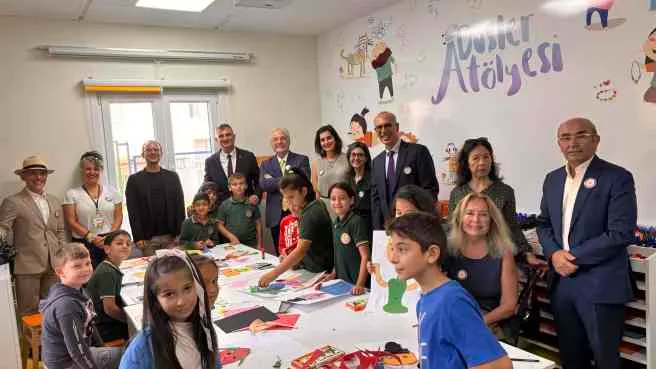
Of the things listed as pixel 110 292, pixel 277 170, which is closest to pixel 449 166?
pixel 277 170

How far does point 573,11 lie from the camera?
2.99 m

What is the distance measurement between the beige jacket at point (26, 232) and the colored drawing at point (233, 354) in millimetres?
2819

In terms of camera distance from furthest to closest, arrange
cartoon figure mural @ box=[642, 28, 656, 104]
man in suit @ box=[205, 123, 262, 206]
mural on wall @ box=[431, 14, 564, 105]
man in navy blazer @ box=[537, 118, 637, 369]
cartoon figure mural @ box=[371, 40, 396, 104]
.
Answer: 1. cartoon figure mural @ box=[371, 40, 396, 104]
2. man in suit @ box=[205, 123, 262, 206]
3. mural on wall @ box=[431, 14, 564, 105]
4. cartoon figure mural @ box=[642, 28, 656, 104]
5. man in navy blazer @ box=[537, 118, 637, 369]

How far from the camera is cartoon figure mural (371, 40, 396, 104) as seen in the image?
4.57 m

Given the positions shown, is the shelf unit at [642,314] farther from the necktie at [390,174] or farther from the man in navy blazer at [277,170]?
the man in navy blazer at [277,170]

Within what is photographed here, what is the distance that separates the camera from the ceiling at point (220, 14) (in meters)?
3.86

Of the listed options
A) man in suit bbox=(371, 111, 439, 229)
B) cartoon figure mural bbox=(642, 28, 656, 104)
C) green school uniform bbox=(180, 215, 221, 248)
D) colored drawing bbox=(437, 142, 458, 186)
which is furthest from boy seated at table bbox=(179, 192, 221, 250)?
cartoon figure mural bbox=(642, 28, 656, 104)

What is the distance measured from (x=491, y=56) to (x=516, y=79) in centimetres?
29

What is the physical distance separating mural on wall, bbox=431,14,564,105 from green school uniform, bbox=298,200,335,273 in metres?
1.84

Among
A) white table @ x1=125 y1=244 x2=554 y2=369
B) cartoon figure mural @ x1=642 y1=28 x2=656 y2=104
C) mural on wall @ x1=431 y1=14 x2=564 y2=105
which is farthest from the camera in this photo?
mural on wall @ x1=431 y1=14 x2=564 y2=105

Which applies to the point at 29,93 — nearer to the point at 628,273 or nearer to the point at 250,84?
the point at 250,84

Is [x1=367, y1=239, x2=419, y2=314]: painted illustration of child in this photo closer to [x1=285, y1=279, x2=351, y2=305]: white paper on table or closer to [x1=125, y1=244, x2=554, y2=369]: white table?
[x1=125, y1=244, x2=554, y2=369]: white table

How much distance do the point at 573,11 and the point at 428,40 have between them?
1337 millimetres

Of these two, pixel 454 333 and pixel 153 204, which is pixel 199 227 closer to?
pixel 153 204
